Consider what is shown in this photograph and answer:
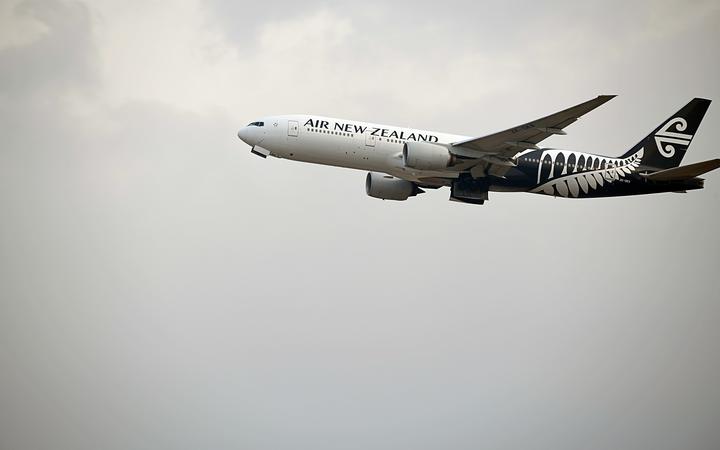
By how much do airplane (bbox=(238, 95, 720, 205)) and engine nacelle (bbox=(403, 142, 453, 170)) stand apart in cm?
5

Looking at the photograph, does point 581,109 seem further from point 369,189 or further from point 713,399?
point 713,399

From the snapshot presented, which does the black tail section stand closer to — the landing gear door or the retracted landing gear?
the retracted landing gear

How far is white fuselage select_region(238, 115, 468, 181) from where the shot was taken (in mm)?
44219

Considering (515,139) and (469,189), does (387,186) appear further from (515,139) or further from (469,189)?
(515,139)

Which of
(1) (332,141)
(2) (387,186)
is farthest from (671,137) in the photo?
(1) (332,141)

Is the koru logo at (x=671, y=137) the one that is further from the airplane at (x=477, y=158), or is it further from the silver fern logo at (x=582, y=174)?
the silver fern logo at (x=582, y=174)

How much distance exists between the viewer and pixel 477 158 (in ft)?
146

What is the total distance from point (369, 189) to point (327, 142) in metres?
6.71

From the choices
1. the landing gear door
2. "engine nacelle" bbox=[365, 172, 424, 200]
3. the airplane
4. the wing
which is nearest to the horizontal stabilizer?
the airplane

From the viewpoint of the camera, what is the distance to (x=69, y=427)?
10406 centimetres

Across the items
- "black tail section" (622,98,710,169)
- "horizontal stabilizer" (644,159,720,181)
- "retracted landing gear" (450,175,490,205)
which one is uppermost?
"black tail section" (622,98,710,169)

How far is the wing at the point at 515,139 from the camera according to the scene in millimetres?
41375

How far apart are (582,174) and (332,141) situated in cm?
1451

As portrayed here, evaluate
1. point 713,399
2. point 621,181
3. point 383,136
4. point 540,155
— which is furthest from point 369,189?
point 713,399
